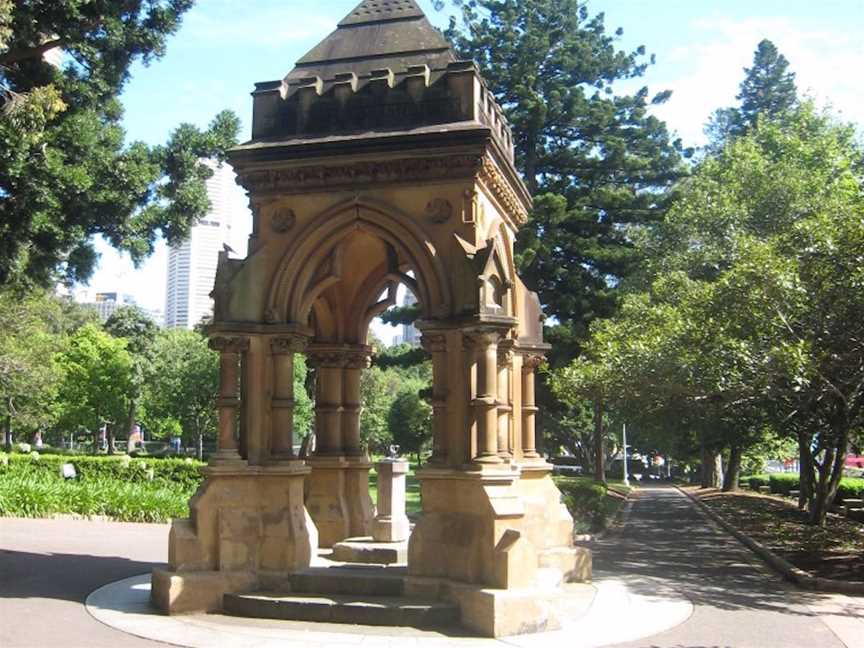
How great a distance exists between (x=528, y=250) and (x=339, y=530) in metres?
14.8

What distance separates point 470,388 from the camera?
9.67m

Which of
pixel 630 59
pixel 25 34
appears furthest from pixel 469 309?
pixel 630 59

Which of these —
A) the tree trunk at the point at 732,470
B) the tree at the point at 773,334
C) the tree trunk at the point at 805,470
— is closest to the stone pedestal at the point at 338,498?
the tree at the point at 773,334

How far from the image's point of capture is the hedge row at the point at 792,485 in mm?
31062

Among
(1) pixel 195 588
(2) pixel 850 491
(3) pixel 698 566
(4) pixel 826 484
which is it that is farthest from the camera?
(2) pixel 850 491

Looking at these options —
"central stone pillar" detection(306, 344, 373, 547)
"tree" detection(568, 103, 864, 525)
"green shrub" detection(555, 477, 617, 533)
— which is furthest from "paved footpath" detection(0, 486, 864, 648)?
"tree" detection(568, 103, 864, 525)

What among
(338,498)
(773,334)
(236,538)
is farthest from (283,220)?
(773,334)

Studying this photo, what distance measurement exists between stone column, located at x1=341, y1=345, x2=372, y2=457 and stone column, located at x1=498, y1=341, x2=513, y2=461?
8.20 ft

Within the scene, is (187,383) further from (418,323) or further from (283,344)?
(418,323)

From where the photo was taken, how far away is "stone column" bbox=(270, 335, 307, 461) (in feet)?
33.7

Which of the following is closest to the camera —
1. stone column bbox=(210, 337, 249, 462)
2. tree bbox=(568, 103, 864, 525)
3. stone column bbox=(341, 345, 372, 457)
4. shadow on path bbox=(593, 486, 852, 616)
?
stone column bbox=(210, 337, 249, 462)

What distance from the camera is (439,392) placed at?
9875 millimetres

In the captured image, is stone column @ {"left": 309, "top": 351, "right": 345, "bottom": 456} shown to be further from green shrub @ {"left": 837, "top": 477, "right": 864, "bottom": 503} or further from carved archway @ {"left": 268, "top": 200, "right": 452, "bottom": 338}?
green shrub @ {"left": 837, "top": 477, "right": 864, "bottom": 503}

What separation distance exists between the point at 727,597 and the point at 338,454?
5.86m
